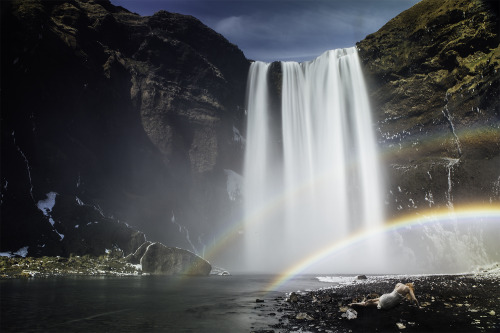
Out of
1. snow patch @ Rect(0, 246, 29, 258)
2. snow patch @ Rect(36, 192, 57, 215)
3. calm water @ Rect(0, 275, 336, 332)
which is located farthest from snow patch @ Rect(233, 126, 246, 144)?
calm water @ Rect(0, 275, 336, 332)

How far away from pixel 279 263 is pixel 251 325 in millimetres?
59933

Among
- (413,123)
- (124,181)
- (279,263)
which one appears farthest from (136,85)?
(413,123)

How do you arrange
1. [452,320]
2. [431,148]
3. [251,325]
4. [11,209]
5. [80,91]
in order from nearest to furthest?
[452,320], [251,325], [11,209], [431,148], [80,91]

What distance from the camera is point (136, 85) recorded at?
74.9 meters

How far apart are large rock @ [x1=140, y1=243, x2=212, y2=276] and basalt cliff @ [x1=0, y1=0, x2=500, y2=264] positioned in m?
5.14

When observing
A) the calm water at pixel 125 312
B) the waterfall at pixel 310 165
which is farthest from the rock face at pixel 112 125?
the calm water at pixel 125 312

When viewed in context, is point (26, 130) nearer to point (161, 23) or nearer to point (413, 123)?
point (161, 23)

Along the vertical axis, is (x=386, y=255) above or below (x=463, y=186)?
below

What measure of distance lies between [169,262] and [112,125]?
1256 inches

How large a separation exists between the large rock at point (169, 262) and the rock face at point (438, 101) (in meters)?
36.9

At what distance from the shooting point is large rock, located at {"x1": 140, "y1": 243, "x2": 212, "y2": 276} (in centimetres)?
4994

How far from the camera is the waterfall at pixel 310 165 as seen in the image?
222 feet

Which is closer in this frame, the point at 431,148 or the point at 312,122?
the point at 431,148

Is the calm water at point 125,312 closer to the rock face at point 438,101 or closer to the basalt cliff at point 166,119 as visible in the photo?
the basalt cliff at point 166,119
